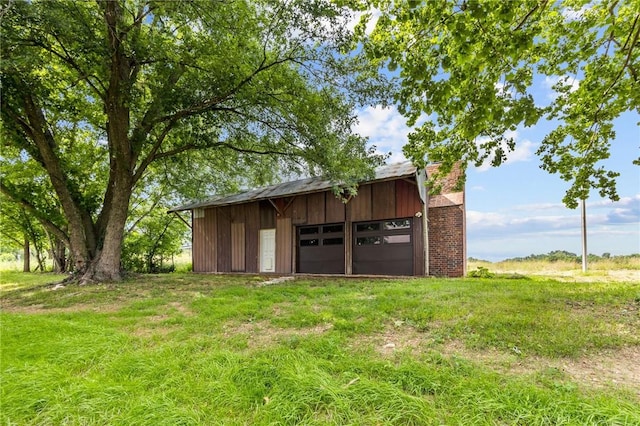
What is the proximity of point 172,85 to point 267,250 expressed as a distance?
7.70 meters

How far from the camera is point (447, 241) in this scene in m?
11.2

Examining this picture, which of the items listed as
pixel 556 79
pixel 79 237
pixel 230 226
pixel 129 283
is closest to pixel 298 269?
pixel 230 226

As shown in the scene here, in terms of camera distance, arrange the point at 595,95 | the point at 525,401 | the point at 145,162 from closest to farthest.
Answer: the point at 525,401 → the point at 595,95 → the point at 145,162

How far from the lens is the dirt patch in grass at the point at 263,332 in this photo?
359cm

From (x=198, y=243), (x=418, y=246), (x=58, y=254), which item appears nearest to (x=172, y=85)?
(x=418, y=246)

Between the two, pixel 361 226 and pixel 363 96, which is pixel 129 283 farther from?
pixel 363 96

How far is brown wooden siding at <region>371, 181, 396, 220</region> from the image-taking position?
440 inches

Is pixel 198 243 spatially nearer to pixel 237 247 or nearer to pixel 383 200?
pixel 237 247

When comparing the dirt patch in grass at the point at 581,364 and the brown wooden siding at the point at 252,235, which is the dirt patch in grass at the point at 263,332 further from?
the brown wooden siding at the point at 252,235

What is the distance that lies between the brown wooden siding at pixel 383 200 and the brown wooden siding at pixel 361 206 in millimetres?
157

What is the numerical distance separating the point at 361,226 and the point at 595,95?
7547mm

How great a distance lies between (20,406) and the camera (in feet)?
7.43

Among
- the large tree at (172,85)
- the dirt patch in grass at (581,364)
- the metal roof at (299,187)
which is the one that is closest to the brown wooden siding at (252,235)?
the metal roof at (299,187)

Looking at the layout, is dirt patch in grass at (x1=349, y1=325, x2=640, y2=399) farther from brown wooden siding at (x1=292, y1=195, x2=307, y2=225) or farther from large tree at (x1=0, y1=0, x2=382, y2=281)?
brown wooden siding at (x1=292, y1=195, x2=307, y2=225)
